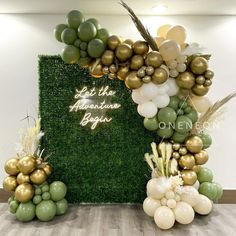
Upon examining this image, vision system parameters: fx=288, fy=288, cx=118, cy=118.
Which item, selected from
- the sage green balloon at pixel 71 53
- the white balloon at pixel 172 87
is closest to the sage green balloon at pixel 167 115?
the white balloon at pixel 172 87

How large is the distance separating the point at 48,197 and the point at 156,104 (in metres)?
1.69

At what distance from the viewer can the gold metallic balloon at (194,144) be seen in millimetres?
3297

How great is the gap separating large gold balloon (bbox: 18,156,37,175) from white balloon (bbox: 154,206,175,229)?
154 cm

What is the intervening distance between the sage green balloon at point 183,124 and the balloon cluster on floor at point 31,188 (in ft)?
A: 5.16

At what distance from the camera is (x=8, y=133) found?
13.6 feet

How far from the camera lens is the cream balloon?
121 inches

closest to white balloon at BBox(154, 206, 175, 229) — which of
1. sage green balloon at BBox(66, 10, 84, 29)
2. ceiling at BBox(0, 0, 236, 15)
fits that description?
sage green balloon at BBox(66, 10, 84, 29)

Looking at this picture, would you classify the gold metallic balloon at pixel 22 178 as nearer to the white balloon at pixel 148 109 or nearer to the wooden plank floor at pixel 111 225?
the wooden plank floor at pixel 111 225

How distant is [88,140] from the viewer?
12.7 ft

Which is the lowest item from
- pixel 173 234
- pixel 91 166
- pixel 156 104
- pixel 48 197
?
pixel 173 234

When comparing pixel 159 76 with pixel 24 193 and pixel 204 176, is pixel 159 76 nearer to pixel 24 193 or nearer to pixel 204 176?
pixel 204 176

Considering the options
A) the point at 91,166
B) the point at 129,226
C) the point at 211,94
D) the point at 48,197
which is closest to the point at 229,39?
the point at 211,94

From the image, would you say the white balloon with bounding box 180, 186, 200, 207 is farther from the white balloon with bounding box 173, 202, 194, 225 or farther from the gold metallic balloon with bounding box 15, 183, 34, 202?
the gold metallic balloon with bounding box 15, 183, 34, 202

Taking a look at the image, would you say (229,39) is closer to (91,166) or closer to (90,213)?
(91,166)
